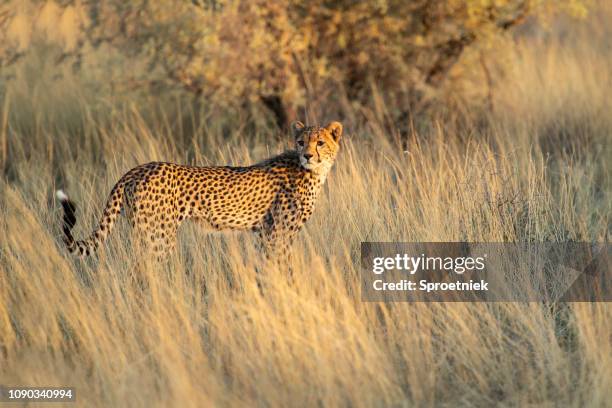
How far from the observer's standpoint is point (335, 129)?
5.52 meters

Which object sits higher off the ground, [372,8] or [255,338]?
[372,8]

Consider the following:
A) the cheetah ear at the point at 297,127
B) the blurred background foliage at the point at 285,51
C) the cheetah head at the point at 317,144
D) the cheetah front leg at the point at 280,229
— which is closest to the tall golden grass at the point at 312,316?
the cheetah front leg at the point at 280,229

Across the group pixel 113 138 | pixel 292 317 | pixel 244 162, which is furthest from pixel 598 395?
pixel 113 138

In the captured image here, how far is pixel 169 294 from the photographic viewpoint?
15.8 feet

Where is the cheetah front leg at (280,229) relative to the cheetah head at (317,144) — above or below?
below

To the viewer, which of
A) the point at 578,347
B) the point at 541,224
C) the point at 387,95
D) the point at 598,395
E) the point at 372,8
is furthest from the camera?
the point at 387,95

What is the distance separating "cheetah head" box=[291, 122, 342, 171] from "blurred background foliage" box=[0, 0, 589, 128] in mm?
1849

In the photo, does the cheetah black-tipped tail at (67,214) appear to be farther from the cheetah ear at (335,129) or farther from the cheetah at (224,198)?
the cheetah ear at (335,129)

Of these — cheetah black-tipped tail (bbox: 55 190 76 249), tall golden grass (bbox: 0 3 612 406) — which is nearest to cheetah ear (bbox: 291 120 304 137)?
tall golden grass (bbox: 0 3 612 406)

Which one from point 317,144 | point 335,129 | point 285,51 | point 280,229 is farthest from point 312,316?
point 285,51

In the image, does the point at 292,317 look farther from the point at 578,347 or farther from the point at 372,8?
the point at 372,8

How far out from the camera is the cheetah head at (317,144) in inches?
213

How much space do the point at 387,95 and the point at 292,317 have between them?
504 centimetres

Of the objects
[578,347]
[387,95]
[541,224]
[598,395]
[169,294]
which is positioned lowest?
[598,395]
